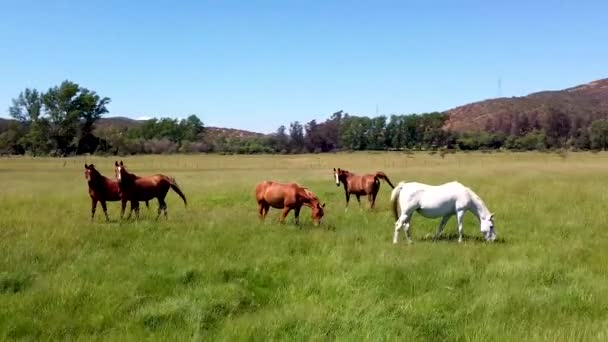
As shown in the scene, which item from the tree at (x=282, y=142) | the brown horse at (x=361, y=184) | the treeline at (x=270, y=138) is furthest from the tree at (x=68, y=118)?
the brown horse at (x=361, y=184)

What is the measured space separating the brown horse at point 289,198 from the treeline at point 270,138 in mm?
81740

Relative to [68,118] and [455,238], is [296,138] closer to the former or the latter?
[68,118]

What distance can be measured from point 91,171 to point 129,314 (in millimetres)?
9183

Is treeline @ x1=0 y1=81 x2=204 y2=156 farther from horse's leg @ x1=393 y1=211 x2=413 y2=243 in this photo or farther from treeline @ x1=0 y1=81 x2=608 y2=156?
horse's leg @ x1=393 y1=211 x2=413 y2=243

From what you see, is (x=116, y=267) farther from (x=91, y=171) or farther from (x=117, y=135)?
(x=117, y=135)

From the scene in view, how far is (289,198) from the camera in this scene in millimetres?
14969

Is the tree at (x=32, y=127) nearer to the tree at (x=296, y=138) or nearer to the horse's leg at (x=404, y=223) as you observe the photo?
the tree at (x=296, y=138)

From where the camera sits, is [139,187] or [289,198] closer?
[289,198]

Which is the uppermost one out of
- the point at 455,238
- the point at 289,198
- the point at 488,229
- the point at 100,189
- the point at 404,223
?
the point at 100,189

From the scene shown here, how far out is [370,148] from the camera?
129 metres

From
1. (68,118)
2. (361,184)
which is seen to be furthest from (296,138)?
(361,184)

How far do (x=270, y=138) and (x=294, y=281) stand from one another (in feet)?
388

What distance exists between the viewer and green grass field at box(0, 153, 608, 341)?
6.85 metres

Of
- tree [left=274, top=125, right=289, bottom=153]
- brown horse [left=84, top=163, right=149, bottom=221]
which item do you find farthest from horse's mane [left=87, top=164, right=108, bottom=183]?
tree [left=274, top=125, right=289, bottom=153]
